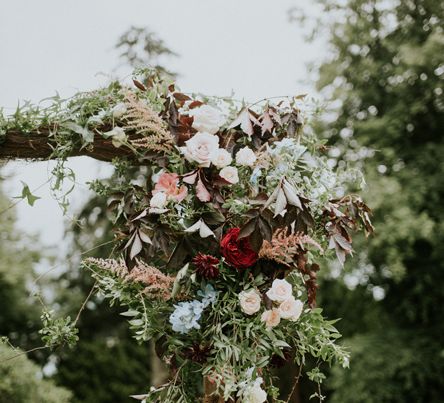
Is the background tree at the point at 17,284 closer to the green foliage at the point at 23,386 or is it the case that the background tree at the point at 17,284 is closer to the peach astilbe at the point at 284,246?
the green foliage at the point at 23,386

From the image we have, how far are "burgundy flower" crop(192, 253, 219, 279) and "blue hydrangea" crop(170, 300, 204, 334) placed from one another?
103 millimetres

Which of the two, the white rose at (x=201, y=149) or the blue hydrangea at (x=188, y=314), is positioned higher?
the white rose at (x=201, y=149)

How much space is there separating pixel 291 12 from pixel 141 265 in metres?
6.36

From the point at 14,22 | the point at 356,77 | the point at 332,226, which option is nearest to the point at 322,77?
the point at 356,77

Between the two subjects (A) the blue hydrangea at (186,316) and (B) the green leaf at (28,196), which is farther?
(B) the green leaf at (28,196)

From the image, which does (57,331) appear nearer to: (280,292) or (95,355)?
(280,292)

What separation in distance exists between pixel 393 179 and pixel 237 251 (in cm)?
478

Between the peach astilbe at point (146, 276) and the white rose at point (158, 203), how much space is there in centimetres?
17

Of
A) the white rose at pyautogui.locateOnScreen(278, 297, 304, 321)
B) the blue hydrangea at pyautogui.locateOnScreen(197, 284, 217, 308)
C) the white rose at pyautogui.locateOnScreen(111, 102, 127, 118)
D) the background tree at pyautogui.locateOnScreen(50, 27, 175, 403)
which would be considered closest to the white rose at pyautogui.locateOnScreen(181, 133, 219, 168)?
the white rose at pyautogui.locateOnScreen(111, 102, 127, 118)

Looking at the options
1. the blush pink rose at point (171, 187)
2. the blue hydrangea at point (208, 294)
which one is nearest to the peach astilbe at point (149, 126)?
the blush pink rose at point (171, 187)

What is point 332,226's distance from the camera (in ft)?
6.47

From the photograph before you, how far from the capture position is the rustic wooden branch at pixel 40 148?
203 centimetres

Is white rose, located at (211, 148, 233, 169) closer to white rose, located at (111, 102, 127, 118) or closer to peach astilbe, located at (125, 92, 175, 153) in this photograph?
peach astilbe, located at (125, 92, 175, 153)

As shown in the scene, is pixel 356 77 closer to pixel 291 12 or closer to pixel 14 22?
pixel 291 12
